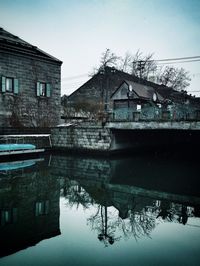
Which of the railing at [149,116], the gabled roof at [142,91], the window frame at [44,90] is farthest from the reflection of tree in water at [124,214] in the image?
the gabled roof at [142,91]

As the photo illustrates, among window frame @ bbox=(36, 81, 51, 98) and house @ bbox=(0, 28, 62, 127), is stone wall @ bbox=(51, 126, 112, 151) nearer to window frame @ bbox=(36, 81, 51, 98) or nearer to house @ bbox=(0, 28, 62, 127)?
house @ bbox=(0, 28, 62, 127)

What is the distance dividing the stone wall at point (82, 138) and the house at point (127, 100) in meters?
1.75

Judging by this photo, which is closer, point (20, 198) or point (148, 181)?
point (20, 198)

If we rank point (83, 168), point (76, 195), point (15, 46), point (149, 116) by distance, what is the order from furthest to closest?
point (15, 46), point (149, 116), point (83, 168), point (76, 195)

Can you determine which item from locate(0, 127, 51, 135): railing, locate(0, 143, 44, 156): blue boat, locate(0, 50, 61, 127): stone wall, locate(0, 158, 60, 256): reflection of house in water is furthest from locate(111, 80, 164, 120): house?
locate(0, 158, 60, 256): reflection of house in water

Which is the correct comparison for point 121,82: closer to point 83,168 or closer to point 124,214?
point 83,168

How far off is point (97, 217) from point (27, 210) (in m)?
2.25

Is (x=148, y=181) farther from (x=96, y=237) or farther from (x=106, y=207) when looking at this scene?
(x=96, y=237)

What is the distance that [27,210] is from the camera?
8.31m

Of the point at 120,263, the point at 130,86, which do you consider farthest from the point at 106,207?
the point at 130,86

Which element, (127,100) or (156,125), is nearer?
(156,125)

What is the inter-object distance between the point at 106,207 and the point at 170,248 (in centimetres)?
349

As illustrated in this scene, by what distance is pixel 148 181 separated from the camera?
12.8m

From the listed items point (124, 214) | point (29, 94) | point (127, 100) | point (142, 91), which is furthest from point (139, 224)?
point (142, 91)
